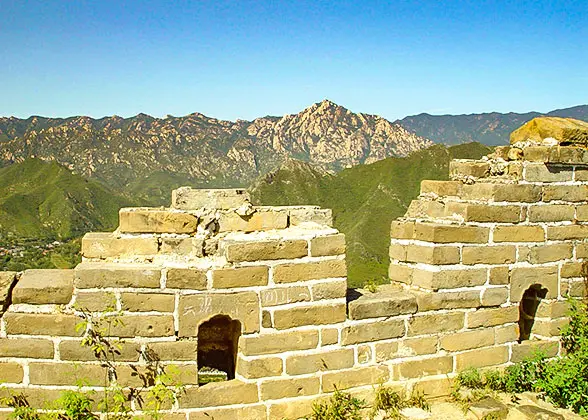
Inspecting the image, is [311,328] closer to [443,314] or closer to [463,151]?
[443,314]

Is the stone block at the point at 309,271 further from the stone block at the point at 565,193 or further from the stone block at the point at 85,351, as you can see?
the stone block at the point at 565,193

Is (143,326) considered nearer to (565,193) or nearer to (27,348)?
(27,348)

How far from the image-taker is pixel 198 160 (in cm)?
16112

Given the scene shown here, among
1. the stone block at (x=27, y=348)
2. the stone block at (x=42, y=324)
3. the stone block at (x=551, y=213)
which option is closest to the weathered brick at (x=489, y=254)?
the stone block at (x=551, y=213)

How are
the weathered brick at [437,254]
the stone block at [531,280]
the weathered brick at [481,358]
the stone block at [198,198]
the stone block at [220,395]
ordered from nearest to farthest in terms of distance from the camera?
the stone block at [220,395], the stone block at [198,198], the weathered brick at [437,254], the weathered brick at [481,358], the stone block at [531,280]

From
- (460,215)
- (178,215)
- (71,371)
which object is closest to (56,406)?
(71,371)

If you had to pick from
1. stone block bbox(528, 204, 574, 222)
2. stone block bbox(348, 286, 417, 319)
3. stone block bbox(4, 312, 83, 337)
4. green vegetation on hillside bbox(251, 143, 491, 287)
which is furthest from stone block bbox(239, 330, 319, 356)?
green vegetation on hillside bbox(251, 143, 491, 287)

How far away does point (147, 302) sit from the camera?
3762mm

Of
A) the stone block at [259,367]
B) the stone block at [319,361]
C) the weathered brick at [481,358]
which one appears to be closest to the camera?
the stone block at [259,367]

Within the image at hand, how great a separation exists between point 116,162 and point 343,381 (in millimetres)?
158712

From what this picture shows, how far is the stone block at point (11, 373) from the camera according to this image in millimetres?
3734

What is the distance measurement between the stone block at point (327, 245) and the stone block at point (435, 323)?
0.92 metres

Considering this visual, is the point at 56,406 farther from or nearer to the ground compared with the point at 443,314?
nearer to the ground

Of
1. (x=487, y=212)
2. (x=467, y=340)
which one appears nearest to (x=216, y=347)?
(x=467, y=340)
